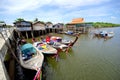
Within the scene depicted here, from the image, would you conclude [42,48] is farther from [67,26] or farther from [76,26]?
[67,26]

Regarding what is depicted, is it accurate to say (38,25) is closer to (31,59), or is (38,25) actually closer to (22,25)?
(22,25)

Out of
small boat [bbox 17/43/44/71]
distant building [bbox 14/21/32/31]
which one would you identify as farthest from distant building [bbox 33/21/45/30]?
small boat [bbox 17/43/44/71]

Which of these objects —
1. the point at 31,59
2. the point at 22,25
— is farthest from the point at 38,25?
the point at 31,59

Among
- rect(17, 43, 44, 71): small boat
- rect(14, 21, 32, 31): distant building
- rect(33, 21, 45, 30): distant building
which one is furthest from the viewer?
rect(33, 21, 45, 30): distant building

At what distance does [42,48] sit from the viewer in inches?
594

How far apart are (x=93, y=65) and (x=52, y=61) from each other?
15.6 feet

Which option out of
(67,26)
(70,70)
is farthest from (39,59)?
(67,26)

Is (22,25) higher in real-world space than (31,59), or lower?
higher

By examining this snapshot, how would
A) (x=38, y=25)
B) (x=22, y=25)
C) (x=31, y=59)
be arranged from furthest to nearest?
(x=38, y=25) < (x=22, y=25) < (x=31, y=59)

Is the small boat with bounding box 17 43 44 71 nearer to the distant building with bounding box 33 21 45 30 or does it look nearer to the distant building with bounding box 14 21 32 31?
the distant building with bounding box 14 21 32 31

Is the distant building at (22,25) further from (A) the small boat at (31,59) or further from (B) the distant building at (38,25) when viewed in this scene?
(A) the small boat at (31,59)

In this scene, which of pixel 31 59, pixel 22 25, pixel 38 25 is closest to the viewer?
pixel 31 59

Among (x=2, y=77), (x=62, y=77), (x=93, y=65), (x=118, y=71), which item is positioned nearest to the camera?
(x=2, y=77)

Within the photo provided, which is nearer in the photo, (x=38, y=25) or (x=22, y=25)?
(x=22, y=25)
